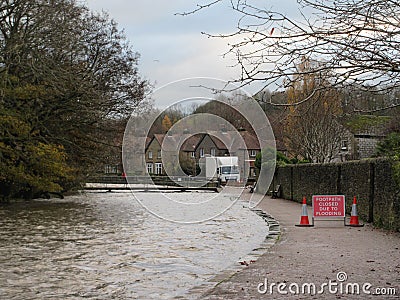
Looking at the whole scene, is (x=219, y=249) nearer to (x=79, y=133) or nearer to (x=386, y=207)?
(x=386, y=207)

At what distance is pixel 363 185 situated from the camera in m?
18.2

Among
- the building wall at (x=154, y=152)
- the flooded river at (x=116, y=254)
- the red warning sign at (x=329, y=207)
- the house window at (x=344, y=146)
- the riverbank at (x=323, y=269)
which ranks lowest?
the flooded river at (x=116, y=254)

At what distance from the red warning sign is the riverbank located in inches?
87.4

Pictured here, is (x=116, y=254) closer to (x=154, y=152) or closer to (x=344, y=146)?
(x=154, y=152)

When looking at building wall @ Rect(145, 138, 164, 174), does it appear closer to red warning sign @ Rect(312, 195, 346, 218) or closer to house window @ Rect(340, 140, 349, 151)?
red warning sign @ Rect(312, 195, 346, 218)

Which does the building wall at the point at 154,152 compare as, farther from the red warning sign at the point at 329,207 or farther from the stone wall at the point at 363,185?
the red warning sign at the point at 329,207

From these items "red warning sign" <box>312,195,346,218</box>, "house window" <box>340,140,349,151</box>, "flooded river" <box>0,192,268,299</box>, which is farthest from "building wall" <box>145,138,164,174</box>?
"house window" <box>340,140,349,151</box>

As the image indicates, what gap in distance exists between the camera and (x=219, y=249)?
12.5 meters

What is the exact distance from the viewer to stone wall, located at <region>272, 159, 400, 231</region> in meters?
15.0

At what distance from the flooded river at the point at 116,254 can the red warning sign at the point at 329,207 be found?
67.8 inches

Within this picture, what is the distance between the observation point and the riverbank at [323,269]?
23.7ft

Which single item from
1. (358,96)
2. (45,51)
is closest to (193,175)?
(45,51)

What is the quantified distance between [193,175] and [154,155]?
17.0 m

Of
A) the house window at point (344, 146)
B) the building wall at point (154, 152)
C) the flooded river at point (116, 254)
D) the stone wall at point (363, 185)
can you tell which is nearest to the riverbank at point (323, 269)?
the flooded river at point (116, 254)
